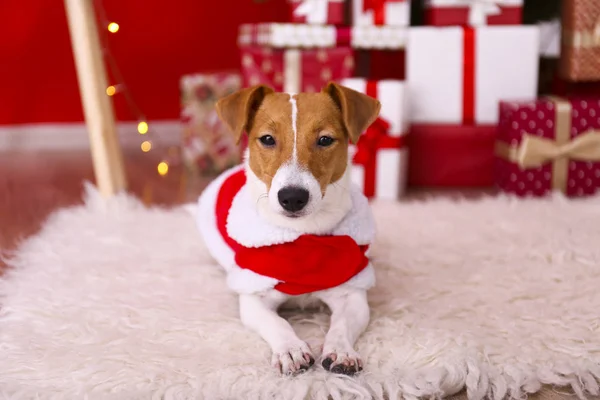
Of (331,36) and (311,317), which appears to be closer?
(311,317)

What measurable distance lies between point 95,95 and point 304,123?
1.17 meters

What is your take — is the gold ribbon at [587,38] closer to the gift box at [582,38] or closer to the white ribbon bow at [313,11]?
the gift box at [582,38]

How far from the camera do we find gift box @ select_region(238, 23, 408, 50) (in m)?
2.45

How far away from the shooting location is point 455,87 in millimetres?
2471

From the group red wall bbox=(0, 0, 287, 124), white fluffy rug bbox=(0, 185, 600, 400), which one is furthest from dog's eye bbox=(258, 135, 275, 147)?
red wall bbox=(0, 0, 287, 124)

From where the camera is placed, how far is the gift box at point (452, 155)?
249cm

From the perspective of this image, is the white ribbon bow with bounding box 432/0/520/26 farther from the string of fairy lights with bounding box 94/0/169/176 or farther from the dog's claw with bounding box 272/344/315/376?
the dog's claw with bounding box 272/344/315/376

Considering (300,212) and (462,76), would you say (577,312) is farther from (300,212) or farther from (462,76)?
(462,76)

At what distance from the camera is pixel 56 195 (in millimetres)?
2406

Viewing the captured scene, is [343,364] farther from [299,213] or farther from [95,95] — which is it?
[95,95]

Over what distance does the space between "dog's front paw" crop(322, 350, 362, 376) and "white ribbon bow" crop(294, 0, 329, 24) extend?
1.71 metres

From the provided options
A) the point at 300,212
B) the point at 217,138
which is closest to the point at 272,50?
the point at 217,138

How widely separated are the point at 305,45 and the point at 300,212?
146cm

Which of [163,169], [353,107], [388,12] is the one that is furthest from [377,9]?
[353,107]
